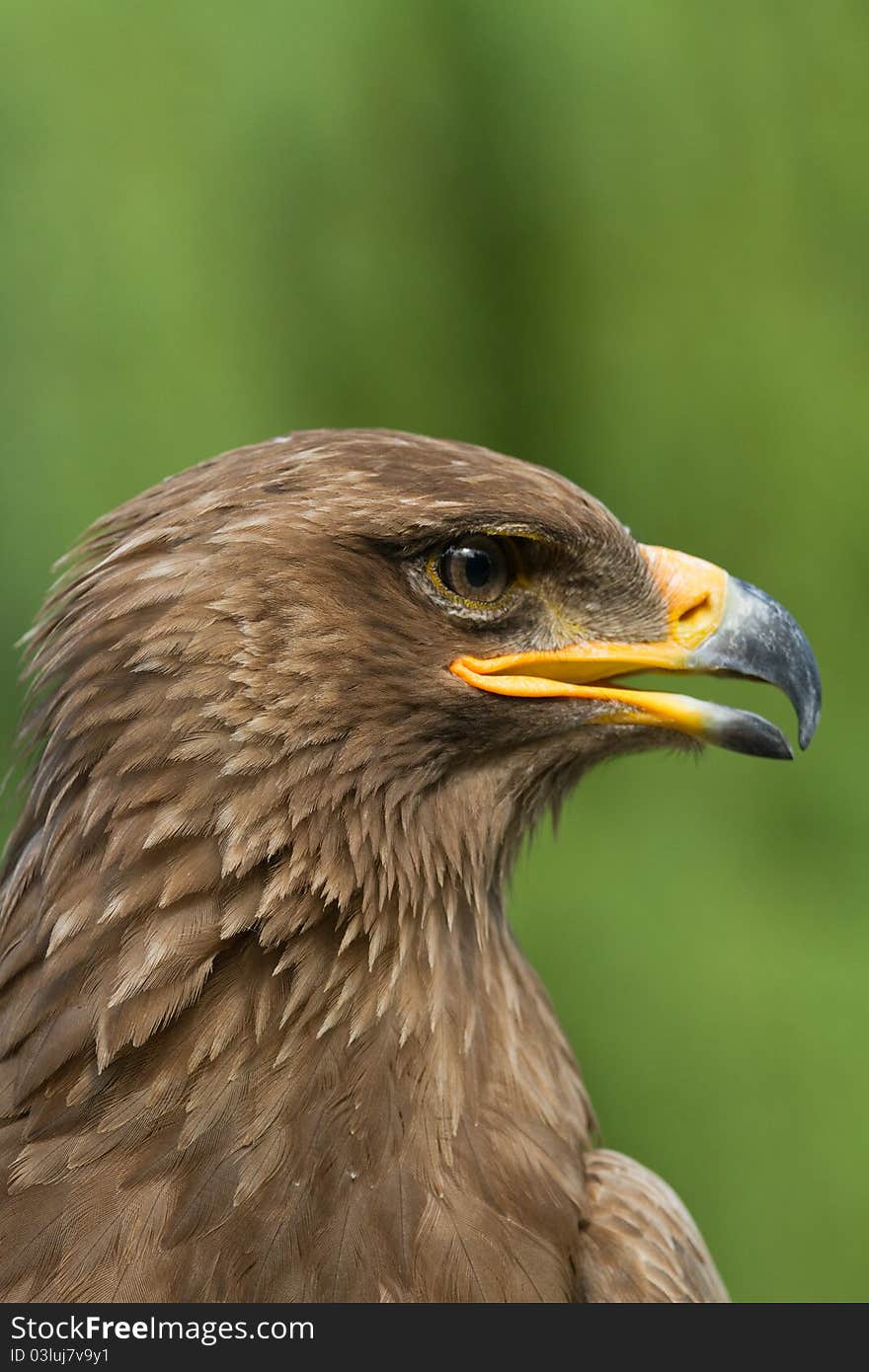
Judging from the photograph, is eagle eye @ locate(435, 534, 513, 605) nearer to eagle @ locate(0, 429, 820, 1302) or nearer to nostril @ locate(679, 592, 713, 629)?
eagle @ locate(0, 429, 820, 1302)

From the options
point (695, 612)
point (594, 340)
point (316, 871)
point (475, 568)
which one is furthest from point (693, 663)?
point (594, 340)

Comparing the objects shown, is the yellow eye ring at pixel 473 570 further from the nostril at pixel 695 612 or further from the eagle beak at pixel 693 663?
the nostril at pixel 695 612

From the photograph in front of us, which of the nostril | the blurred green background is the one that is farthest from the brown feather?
the blurred green background

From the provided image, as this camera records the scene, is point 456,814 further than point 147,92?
No

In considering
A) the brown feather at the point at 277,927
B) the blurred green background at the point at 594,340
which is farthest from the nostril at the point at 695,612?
the blurred green background at the point at 594,340

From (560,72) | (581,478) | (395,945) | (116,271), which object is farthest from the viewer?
(581,478)

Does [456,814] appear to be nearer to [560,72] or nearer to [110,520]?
[110,520]

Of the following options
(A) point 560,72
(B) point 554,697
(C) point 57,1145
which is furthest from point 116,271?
(C) point 57,1145

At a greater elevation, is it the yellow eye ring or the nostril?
the yellow eye ring
